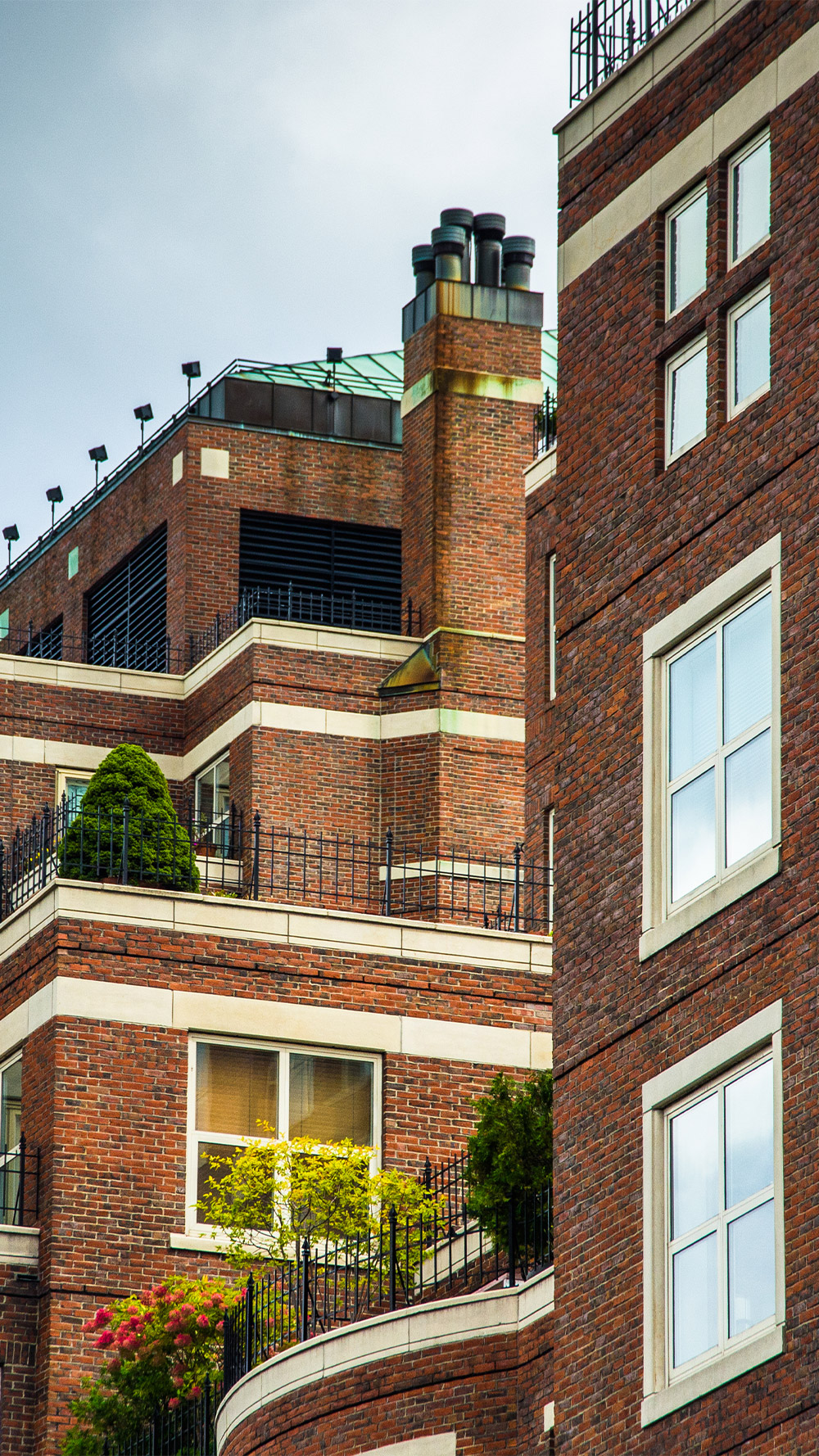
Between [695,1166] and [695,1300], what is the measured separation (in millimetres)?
994

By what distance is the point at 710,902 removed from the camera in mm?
21078

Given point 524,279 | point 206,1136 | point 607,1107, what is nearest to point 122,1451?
point 206,1136

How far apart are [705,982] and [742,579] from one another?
3082 millimetres

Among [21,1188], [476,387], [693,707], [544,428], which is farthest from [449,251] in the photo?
[693,707]

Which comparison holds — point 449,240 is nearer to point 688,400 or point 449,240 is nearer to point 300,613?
point 300,613

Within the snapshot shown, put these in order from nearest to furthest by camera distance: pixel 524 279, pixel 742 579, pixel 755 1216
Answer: pixel 755 1216, pixel 742 579, pixel 524 279

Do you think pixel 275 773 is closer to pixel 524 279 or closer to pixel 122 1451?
pixel 524 279

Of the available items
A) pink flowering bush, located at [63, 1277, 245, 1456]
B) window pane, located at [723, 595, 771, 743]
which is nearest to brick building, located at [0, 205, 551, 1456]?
pink flowering bush, located at [63, 1277, 245, 1456]

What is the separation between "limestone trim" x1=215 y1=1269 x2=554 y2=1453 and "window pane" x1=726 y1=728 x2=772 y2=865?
15.7 feet

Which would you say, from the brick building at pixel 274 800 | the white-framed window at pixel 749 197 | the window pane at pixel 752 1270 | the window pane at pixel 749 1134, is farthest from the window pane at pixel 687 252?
the brick building at pixel 274 800

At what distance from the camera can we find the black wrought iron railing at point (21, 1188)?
33000mm

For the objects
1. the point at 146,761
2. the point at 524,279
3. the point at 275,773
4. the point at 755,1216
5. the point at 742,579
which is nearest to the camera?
the point at 755,1216

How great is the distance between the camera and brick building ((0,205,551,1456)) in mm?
33031

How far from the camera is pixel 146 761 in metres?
38.0
